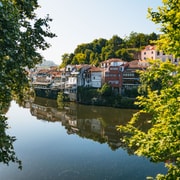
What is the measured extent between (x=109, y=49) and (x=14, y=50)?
85.8 meters

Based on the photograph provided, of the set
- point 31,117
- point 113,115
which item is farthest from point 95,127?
point 31,117

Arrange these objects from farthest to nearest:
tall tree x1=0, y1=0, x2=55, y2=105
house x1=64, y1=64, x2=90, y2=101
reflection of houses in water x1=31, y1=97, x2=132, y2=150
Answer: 1. house x1=64, y1=64, x2=90, y2=101
2. reflection of houses in water x1=31, y1=97, x2=132, y2=150
3. tall tree x1=0, y1=0, x2=55, y2=105

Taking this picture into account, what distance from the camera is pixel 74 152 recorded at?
2527cm

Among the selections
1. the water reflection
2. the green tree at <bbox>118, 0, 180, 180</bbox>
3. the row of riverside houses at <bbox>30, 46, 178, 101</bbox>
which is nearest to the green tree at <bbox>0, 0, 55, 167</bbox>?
the green tree at <bbox>118, 0, 180, 180</bbox>

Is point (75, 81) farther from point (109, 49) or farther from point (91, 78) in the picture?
point (109, 49)

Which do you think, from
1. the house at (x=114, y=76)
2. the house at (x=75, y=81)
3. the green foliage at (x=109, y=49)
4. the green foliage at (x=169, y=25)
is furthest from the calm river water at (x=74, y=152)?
the green foliage at (x=109, y=49)

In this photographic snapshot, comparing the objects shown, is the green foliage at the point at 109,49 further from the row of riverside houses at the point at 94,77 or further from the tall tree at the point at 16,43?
the tall tree at the point at 16,43

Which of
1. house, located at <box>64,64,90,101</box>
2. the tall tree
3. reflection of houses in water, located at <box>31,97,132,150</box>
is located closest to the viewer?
the tall tree

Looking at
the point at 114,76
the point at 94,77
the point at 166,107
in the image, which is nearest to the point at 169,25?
the point at 166,107

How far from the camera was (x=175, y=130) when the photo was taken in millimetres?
5926

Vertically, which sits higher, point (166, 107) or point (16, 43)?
point (16, 43)

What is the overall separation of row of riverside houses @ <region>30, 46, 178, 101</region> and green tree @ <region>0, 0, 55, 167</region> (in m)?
41.7

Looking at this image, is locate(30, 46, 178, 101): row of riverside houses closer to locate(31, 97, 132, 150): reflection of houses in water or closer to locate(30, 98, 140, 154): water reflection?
locate(30, 98, 140, 154): water reflection

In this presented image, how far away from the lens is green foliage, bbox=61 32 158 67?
84312mm
